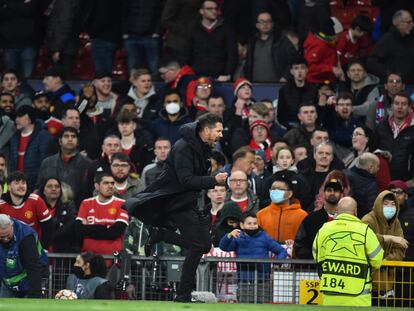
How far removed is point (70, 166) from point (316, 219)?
4106mm

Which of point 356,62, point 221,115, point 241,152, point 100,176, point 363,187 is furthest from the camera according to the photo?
point 356,62

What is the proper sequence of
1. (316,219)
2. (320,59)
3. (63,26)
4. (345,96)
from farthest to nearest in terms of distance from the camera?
(63,26) < (320,59) < (345,96) < (316,219)

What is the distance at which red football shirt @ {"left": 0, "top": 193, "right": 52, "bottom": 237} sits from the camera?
60.5 ft

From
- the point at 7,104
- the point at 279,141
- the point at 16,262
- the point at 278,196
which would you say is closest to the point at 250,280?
the point at 278,196

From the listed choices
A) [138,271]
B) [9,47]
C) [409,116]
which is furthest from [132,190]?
[9,47]

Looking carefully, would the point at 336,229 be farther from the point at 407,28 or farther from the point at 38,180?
the point at 407,28

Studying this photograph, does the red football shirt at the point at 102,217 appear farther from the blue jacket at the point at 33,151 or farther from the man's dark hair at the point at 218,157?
the blue jacket at the point at 33,151

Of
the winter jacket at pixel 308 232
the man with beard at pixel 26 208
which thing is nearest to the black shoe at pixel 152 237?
the winter jacket at pixel 308 232

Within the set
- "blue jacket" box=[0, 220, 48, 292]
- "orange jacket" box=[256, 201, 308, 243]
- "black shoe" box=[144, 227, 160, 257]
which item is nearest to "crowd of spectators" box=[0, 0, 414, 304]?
"orange jacket" box=[256, 201, 308, 243]

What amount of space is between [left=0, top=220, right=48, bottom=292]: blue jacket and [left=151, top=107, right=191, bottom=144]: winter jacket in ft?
14.7

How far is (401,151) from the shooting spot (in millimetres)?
A: 19781

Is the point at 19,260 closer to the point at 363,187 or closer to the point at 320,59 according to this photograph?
the point at 363,187

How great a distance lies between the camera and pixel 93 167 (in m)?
19.7

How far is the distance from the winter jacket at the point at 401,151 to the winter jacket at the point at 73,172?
370 centimetres
